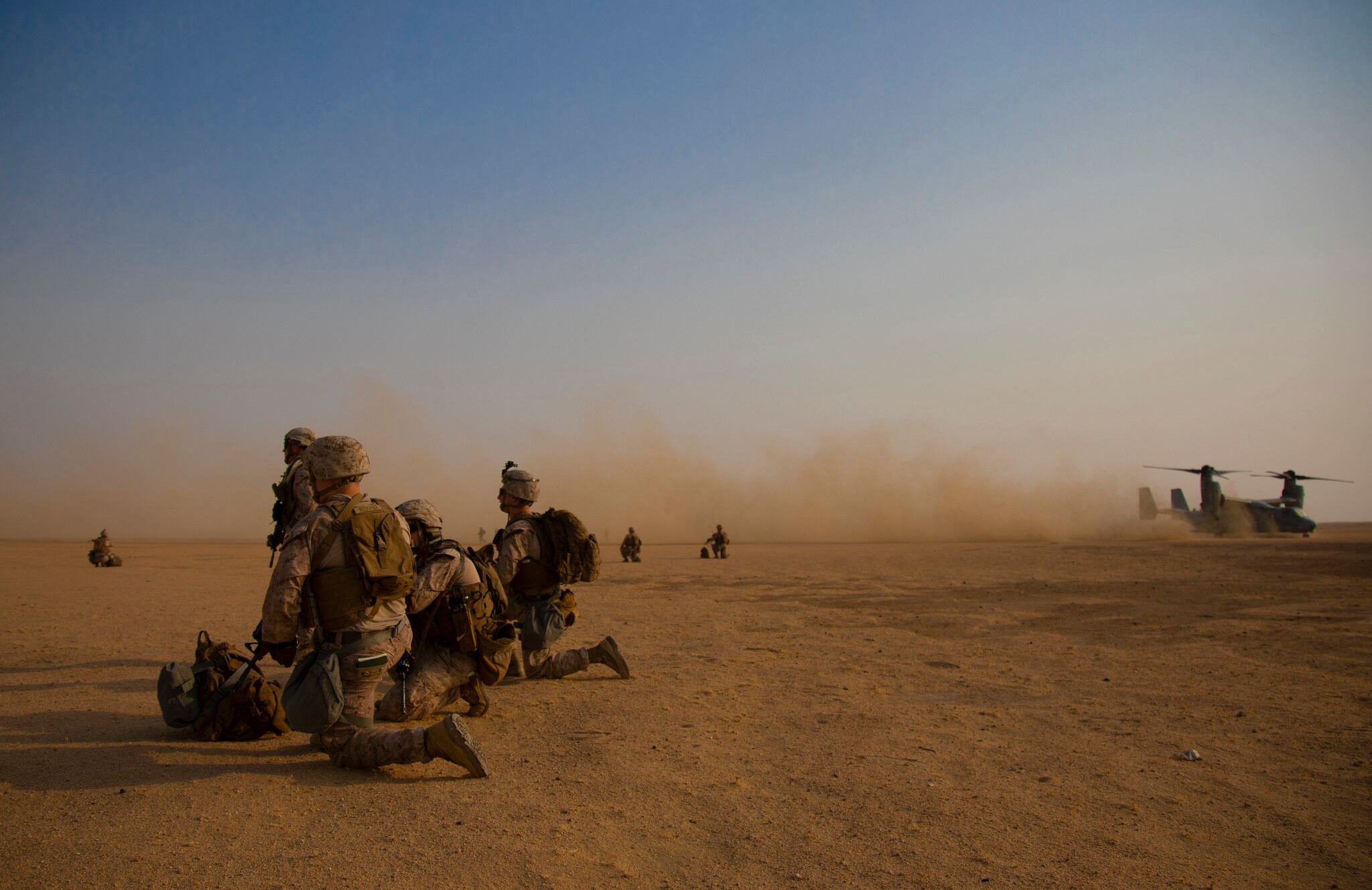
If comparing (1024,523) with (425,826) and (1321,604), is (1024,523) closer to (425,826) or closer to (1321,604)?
(1321,604)

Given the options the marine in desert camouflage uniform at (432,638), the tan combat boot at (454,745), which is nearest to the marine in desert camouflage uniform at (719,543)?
the marine in desert camouflage uniform at (432,638)

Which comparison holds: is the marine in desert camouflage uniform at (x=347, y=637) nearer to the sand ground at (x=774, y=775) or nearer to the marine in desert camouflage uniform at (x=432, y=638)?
the sand ground at (x=774, y=775)

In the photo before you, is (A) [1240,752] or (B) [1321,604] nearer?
(A) [1240,752]

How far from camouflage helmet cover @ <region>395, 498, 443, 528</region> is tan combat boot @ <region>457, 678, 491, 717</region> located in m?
1.38

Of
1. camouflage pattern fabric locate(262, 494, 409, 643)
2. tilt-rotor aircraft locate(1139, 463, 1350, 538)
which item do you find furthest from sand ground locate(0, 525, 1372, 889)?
tilt-rotor aircraft locate(1139, 463, 1350, 538)

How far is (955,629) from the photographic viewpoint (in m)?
13.2

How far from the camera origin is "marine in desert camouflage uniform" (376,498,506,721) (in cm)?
656

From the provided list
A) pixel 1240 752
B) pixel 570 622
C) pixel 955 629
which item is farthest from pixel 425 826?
pixel 955 629

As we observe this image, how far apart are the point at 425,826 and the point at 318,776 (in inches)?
51.7

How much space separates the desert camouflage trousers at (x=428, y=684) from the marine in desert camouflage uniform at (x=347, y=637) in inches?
31.4

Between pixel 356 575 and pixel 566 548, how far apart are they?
304 cm

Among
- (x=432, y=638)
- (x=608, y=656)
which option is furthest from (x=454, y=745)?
(x=608, y=656)

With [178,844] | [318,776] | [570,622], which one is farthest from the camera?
[570,622]

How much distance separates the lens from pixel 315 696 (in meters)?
5.40
